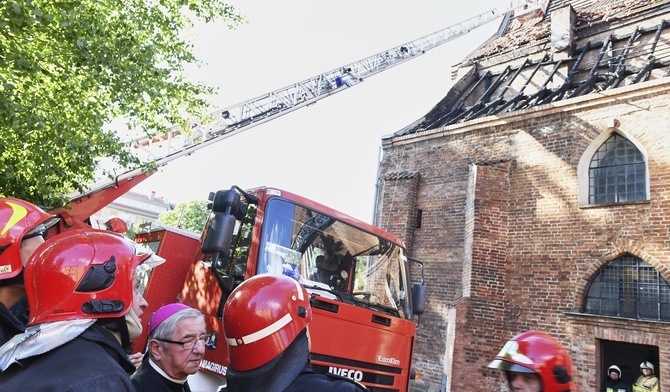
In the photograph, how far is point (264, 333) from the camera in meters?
1.97

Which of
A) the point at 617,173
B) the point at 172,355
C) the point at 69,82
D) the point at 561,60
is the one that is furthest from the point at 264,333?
the point at 561,60

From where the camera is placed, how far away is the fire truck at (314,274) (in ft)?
14.0

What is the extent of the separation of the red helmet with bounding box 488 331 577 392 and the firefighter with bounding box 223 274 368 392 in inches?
39.3

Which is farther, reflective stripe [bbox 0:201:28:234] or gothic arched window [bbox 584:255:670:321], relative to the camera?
gothic arched window [bbox 584:255:670:321]

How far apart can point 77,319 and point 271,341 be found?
0.74 meters

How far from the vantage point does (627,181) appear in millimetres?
10109

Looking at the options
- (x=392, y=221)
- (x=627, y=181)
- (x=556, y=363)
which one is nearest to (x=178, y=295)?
(x=556, y=363)

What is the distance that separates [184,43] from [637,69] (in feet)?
36.8

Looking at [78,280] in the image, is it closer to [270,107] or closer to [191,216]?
[270,107]

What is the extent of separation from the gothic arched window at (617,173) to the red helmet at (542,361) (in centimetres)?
909

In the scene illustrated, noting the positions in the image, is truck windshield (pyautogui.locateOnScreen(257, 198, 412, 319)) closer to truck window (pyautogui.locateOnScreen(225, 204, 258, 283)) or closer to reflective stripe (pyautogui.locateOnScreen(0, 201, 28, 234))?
truck window (pyautogui.locateOnScreen(225, 204, 258, 283))

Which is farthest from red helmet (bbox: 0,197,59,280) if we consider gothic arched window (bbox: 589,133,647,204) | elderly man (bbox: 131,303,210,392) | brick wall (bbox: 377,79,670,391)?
gothic arched window (bbox: 589,133,647,204)

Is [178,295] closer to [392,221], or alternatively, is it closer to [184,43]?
[184,43]

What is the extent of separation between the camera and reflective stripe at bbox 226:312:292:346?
77.4 inches
